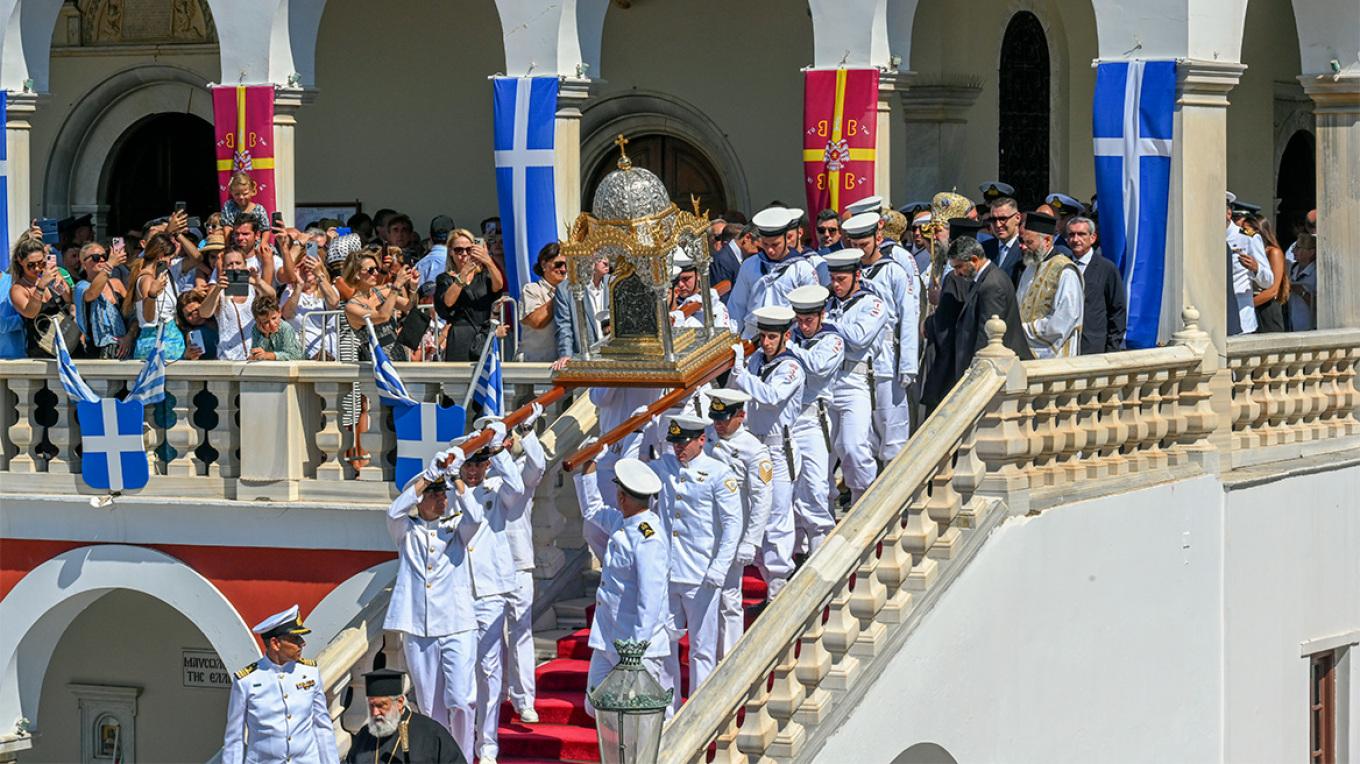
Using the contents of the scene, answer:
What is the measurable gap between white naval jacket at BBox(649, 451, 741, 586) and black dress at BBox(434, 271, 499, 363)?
3419 millimetres

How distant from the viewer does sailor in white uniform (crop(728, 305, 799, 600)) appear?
12461 mm

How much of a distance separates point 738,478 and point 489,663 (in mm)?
1727

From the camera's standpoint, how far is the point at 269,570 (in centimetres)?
1501

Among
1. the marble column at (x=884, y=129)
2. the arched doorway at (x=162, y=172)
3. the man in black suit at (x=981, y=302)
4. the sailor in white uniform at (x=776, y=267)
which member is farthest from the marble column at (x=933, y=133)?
the arched doorway at (x=162, y=172)

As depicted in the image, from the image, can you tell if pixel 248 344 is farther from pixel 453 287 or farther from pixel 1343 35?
pixel 1343 35

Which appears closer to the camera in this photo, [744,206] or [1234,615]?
[1234,615]

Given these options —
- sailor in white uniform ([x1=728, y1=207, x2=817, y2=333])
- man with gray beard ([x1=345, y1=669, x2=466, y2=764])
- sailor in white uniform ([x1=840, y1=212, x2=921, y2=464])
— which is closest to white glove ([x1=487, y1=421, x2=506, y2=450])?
man with gray beard ([x1=345, y1=669, x2=466, y2=764])

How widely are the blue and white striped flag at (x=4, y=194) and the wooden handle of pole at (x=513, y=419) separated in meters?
6.78

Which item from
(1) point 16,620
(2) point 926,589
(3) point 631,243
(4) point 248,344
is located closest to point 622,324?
(3) point 631,243

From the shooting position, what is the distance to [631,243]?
1241cm

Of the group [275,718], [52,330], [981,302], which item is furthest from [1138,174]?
[52,330]

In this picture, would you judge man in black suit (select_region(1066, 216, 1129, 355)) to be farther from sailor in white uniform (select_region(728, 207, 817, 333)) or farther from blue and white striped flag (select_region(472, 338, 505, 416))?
blue and white striped flag (select_region(472, 338, 505, 416))

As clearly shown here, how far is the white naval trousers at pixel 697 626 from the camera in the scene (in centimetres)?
1180

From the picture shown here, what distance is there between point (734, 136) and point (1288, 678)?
309 inches
